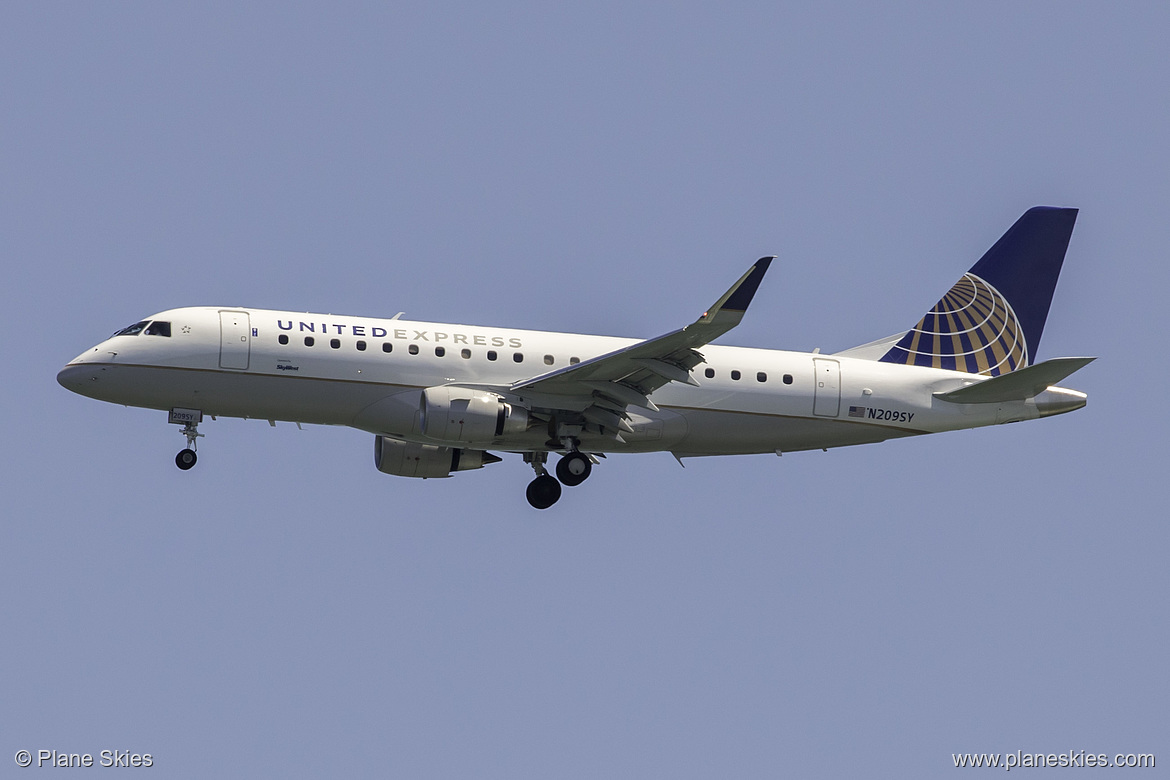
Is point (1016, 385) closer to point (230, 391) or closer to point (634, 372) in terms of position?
point (634, 372)

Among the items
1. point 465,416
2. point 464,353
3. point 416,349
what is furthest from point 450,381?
point 465,416

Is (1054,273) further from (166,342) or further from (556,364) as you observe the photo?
(166,342)

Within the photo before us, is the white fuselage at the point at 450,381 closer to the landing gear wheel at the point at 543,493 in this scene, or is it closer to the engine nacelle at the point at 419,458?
the landing gear wheel at the point at 543,493

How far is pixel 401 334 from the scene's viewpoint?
34.4 meters

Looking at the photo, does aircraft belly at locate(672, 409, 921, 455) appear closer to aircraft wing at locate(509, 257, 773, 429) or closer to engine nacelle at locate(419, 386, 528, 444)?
aircraft wing at locate(509, 257, 773, 429)

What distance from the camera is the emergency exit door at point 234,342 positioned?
3353 centimetres

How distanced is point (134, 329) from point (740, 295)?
1408 cm

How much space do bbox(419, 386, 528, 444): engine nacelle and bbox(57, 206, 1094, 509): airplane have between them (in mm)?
43

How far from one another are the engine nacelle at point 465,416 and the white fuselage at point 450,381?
0.51 meters

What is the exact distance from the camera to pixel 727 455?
121ft

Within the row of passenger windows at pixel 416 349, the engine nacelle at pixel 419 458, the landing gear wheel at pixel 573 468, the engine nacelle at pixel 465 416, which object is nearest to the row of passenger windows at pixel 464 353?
the row of passenger windows at pixel 416 349

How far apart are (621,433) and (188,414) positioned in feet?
32.6

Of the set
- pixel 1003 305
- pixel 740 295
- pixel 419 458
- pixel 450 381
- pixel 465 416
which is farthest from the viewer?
pixel 1003 305

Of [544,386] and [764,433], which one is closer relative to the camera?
[544,386]
